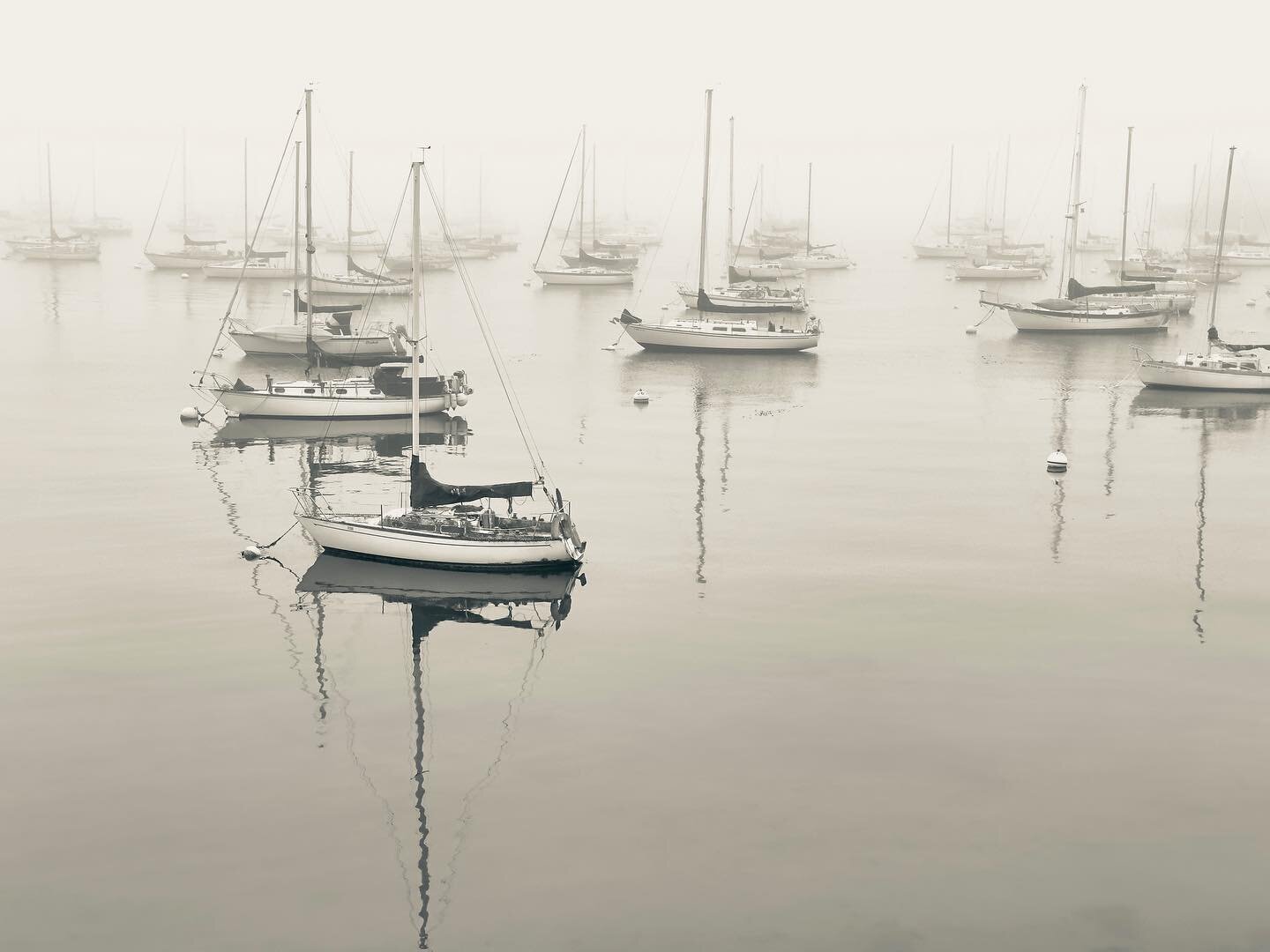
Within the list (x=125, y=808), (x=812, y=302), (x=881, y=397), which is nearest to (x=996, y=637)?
(x=125, y=808)

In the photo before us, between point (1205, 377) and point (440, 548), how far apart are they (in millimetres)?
51682

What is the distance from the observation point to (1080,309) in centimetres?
10888

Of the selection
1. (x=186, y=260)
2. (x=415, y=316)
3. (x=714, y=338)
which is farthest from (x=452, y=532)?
(x=186, y=260)

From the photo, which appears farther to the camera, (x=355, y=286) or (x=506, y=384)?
(x=355, y=286)

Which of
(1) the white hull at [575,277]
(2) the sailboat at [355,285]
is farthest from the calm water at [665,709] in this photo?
(1) the white hull at [575,277]

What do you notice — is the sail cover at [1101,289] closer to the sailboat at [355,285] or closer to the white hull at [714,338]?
the white hull at [714,338]

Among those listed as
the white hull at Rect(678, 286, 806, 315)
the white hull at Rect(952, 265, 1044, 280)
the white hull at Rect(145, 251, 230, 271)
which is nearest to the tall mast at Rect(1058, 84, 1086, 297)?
the white hull at Rect(678, 286, 806, 315)

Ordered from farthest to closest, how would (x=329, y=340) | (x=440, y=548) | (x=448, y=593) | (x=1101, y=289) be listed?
(x=1101, y=289), (x=329, y=340), (x=440, y=548), (x=448, y=593)

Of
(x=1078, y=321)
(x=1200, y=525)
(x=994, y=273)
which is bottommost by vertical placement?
(x=1200, y=525)

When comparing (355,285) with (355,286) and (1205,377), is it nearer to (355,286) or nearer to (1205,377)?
(355,286)

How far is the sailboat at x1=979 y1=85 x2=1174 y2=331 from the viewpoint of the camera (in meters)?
108

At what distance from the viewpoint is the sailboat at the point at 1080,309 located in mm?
108312

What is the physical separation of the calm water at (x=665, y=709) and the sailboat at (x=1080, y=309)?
1791 inches

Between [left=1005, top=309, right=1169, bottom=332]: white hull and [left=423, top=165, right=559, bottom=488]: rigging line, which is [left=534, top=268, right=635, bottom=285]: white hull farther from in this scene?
[left=1005, top=309, right=1169, bottom=332]: white hull
